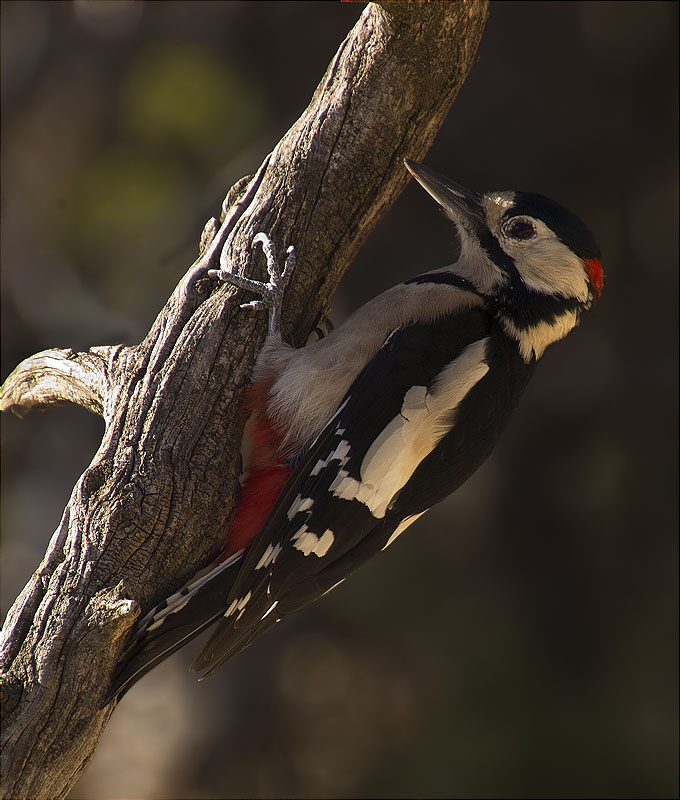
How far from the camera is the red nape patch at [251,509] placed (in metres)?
1.74

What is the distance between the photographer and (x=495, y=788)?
3.50m

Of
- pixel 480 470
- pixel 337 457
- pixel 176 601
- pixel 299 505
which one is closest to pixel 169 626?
pixel 176 601

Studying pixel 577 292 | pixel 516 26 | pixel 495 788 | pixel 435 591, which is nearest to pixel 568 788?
pixel 495 788

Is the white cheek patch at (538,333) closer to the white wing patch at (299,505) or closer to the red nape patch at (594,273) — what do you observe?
the red nape patch at (594,273)

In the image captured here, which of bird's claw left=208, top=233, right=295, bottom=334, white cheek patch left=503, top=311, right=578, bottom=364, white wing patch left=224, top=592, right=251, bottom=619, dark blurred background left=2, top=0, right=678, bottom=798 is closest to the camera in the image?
white wing patch left=224, top=592, right=251, bottom=619

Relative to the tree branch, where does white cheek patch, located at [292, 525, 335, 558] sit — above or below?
below

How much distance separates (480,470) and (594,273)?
1.85m

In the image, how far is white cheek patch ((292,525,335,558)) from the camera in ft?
5.33

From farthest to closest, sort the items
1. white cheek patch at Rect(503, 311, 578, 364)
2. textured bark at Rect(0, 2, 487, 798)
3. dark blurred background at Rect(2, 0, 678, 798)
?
dark blurred background at Rect(2, 0, 678, 798) < white cheek patch at Rect(503, 311, 578, 364) < textured bark at Rect(0, 2, 487, 798)

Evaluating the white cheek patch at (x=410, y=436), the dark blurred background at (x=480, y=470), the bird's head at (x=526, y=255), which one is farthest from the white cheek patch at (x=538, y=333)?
the dark blurred background at (x=480, y=470)

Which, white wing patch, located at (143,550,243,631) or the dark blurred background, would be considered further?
the dark blurred background

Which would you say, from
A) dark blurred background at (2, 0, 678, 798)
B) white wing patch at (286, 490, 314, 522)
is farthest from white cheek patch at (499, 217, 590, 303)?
dark blurred background at (2, 0, 678, 798)

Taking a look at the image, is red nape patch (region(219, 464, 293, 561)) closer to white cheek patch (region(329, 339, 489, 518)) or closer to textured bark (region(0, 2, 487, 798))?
textured bark (region(0, 2, 487, 798))

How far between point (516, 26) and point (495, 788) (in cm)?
328
